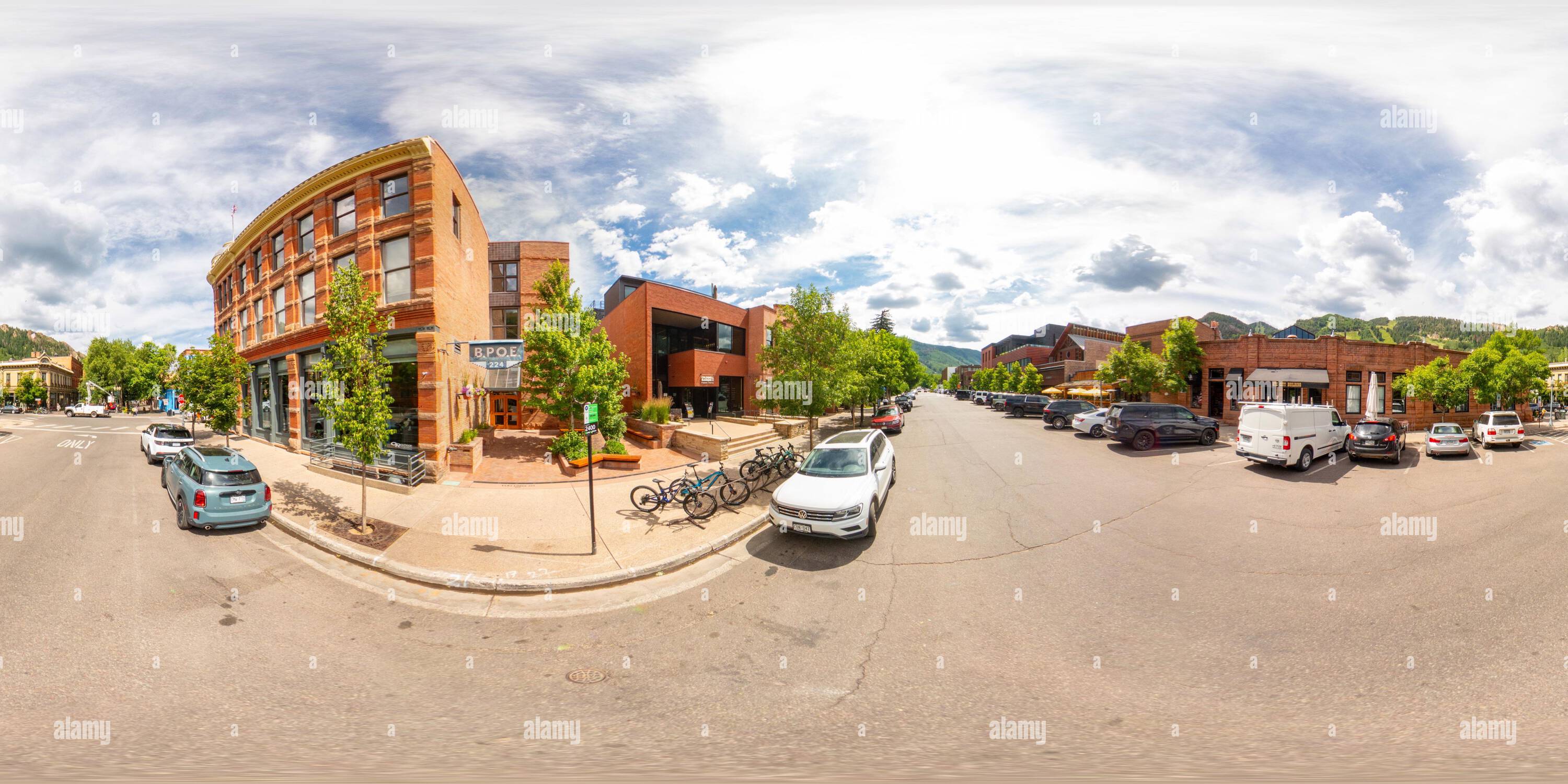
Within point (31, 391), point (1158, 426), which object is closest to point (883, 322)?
point (1158, 426)

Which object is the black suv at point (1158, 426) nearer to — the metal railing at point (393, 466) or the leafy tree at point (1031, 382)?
the metal railing at point (393, 466)

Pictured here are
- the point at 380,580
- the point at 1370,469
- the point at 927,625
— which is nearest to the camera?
the point at 927,625

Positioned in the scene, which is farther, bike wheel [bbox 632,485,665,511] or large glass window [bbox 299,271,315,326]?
large glass window [bbox 299,271,315,326]

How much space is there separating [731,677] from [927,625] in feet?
7.67

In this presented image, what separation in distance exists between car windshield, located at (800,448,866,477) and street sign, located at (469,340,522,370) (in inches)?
494

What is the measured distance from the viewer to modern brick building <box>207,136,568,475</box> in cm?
1608

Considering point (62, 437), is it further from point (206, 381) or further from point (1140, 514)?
point (1140, 514)

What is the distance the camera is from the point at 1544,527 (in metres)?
9.24

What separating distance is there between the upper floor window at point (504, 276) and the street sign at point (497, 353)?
1443 centimetres

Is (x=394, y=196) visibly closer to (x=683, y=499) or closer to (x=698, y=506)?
(x=683, y=499)

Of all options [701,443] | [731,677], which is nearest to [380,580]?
[731,677]

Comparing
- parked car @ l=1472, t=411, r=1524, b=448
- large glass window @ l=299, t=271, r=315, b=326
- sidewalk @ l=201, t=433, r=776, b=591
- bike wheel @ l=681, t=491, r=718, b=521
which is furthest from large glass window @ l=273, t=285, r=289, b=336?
parked car @ l=1472, t=411, r=1524, b=448

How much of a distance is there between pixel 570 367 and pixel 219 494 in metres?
8.85

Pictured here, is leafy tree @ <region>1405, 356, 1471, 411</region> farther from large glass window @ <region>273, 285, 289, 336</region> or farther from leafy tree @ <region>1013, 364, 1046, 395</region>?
large glass window @ <region>273, 285, 289, 336</region>
